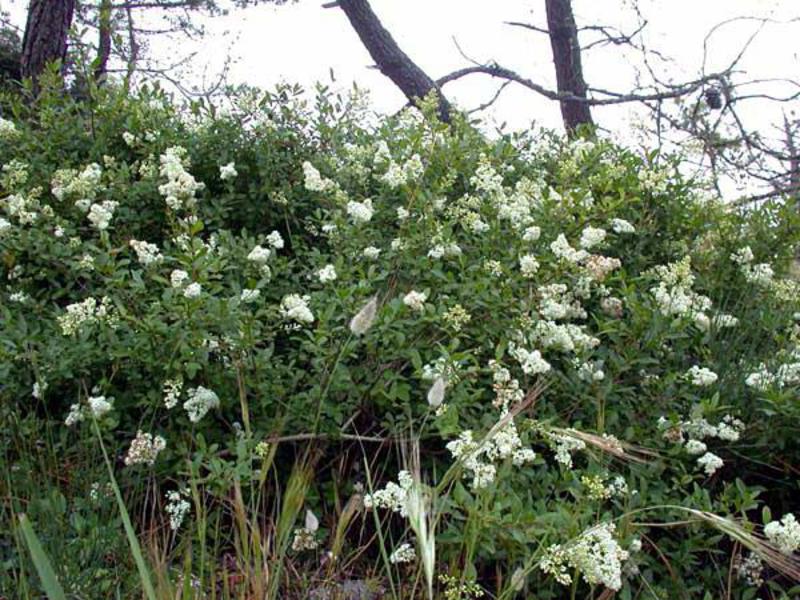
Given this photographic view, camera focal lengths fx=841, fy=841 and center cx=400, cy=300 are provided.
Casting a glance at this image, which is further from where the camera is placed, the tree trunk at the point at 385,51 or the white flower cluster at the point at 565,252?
the tree trunk at the point at 385,51

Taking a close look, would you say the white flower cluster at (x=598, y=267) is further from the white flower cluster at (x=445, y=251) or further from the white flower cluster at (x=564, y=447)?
the white flower cluster at (x=564, y=447)

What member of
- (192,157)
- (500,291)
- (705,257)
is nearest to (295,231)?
(192,157)

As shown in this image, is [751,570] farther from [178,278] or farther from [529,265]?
[178,278]

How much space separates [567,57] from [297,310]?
23.0ft

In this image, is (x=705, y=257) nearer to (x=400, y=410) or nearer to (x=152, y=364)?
(x=400, y=410)

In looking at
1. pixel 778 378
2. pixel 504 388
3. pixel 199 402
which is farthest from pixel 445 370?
pixel 778 378

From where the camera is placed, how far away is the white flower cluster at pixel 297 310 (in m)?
2.58

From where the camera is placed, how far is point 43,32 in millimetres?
5059

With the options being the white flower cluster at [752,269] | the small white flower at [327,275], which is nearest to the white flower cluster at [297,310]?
the small white flower at [327,275]

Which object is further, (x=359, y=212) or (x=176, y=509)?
(x=359, y=212)

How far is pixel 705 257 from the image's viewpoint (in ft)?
12.0

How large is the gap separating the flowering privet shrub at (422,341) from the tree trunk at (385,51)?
181 inches

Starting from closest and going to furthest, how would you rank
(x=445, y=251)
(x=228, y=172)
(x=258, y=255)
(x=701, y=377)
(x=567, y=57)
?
(x=701, y=377) → (x=258, y=255) → (x=445, y=251) → (x=228, y=172) → (x=567, y=57)

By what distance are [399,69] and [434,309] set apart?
6.08 meters
